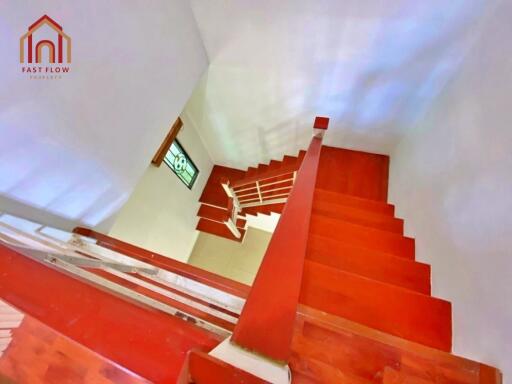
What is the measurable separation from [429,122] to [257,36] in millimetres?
1770

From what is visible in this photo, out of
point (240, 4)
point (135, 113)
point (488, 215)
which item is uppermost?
point (240, 4)

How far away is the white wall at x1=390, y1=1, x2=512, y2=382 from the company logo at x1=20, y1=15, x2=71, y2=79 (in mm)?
2284

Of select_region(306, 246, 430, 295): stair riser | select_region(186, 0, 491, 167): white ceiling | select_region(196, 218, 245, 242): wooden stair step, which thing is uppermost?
select_region(186, 0, 491, 167): white ceiling

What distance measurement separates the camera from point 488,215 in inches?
43.4

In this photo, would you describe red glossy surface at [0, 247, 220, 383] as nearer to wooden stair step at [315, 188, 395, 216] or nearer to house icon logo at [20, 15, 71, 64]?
house icon logo at [20, 15, 71, 64]

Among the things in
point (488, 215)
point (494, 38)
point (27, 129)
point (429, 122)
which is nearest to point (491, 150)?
point (488, 215)

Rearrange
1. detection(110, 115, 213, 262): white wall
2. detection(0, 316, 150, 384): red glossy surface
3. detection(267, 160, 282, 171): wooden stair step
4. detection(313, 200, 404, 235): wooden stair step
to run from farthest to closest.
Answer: detection(267, 160, 282, 171): wooden stair step
detection(110, 115, 213, 262): white wall
detection(313, 200, 404, 235): wooden stair step
detection(0, 316, 150, 384): red glossy surface

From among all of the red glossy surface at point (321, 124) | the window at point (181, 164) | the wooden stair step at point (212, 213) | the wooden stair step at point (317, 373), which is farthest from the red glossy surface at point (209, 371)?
the wooden stair step at point (212, 213)

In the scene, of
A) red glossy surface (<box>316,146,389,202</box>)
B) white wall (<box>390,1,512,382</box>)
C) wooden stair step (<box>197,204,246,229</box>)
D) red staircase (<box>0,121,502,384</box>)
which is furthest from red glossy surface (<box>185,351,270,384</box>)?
wooden stair step (<box>197,204,246,229</box>)

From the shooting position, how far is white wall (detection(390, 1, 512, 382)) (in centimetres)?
97

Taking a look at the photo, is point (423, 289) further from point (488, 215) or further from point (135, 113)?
point (135, 113)

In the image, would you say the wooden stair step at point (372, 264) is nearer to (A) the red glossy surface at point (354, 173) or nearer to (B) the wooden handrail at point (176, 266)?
(B) the wooden handrail at point (176, 266)

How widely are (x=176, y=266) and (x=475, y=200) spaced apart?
5.77 feet

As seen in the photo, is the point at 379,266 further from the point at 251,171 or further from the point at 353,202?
the point at 251,171
